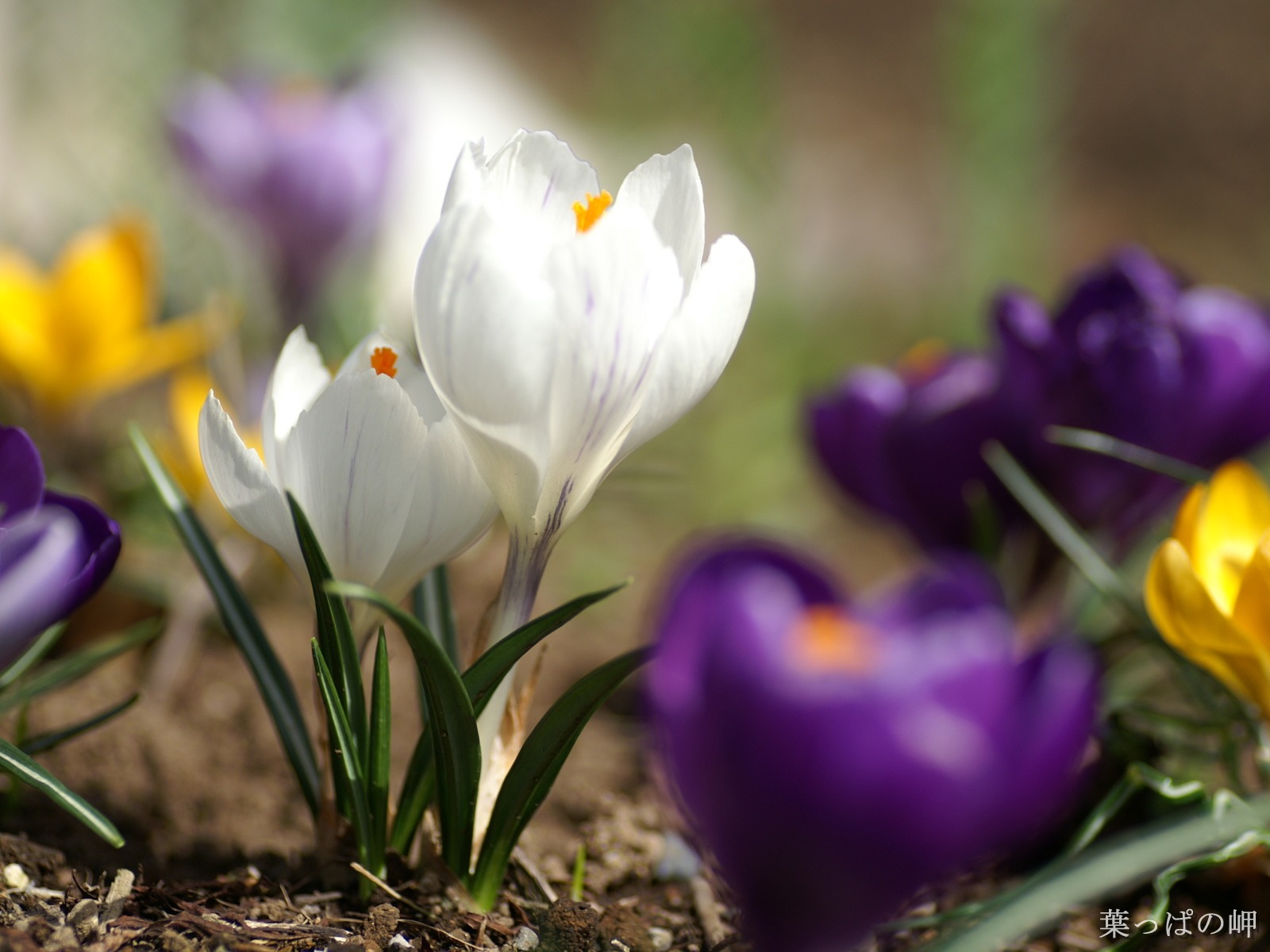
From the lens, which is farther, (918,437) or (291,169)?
(291,169)

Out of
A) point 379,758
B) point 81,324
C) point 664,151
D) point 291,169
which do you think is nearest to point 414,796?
point 379,758

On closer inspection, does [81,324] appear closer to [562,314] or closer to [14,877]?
[14,877]

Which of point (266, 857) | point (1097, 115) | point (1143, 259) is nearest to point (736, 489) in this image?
point (1143, 259)

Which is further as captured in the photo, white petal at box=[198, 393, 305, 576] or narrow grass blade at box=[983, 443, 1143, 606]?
narrow grass blade at box=[983, 443, 1143, 606]

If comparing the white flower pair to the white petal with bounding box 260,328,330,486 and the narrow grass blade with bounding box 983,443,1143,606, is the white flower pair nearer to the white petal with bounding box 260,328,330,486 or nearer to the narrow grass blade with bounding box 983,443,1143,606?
the white petal with bounding box 260,328,330,486

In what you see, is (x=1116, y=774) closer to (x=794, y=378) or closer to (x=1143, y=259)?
(x=1143, y=259)

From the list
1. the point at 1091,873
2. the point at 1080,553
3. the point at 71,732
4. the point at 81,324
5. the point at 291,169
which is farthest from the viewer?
the point at 291,169

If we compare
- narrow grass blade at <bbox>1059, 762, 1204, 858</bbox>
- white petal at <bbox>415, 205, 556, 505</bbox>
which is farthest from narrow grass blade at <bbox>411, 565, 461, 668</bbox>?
narrow grass blade at <bbox>1059, 762, 1204, 858</bbox>
